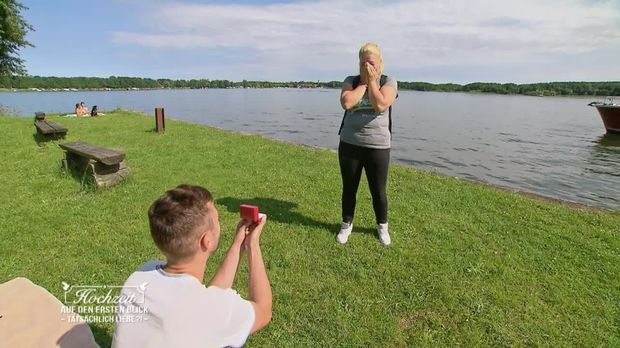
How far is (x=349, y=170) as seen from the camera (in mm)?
4656

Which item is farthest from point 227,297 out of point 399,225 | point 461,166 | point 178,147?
point 461,166

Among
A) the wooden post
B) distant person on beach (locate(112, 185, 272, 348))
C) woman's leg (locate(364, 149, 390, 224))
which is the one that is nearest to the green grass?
woman's leg (locate(364, 149, 390, 224))

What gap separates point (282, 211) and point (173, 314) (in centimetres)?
439

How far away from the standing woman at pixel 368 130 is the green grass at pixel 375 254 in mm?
534

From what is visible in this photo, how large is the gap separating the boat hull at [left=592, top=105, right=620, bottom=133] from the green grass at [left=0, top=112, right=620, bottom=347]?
2442 cm

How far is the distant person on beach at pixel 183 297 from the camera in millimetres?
1478

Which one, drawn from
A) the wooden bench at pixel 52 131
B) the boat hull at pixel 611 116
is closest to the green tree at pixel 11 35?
the wooden bench at pixel 52 131

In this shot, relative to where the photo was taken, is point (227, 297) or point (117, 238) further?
point (117, 238)

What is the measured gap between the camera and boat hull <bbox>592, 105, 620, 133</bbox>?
25.1m

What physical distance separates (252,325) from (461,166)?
14.2 meters

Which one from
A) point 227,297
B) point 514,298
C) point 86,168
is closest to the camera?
point 227,297

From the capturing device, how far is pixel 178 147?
416 inches

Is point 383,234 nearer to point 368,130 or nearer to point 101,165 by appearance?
point 368,130

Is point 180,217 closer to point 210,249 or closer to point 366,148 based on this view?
point 210,249
